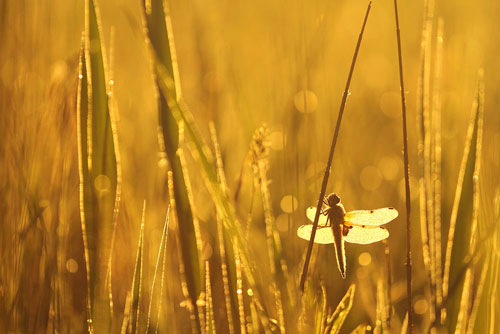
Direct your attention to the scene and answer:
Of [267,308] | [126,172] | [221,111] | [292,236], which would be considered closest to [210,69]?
[221,111]

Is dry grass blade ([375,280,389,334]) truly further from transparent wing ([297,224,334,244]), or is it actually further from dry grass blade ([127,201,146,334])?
dry grass blade ([127,201,146,334])

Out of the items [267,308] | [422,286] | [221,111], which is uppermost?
[221,111]

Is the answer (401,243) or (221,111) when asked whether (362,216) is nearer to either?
(401,243)

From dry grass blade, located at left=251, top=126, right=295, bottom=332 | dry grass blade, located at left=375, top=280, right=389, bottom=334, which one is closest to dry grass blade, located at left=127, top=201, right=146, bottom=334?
dry grass blade, located at left=251, top=126, right=295, bottom=332

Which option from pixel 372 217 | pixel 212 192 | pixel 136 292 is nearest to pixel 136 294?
pixel 136 292

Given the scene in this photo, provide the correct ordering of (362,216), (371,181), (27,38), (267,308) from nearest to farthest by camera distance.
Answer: (267,308)
(362,216)
(27,38)
(371,181)

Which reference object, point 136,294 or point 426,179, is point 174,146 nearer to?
point 136,294

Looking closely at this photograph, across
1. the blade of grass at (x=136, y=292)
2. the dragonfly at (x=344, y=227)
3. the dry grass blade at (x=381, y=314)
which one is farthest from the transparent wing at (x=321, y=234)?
the blade of grass at (x=136, y=292)

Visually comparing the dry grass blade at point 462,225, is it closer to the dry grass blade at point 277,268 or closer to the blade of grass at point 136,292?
the dry grass blade at point 277,268
